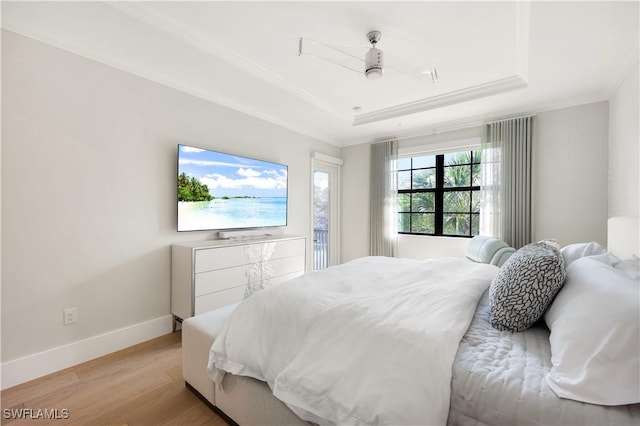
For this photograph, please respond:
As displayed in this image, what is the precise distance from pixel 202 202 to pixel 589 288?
2.89m

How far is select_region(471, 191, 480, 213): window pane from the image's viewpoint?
387cm

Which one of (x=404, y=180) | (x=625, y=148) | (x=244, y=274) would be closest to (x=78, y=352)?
(x=244, y=274)

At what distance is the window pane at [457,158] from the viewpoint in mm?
3982

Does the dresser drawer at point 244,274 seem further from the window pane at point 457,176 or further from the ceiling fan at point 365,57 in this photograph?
the window pane at point 457,176

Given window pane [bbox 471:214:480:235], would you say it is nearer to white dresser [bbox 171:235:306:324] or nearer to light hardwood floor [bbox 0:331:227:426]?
white dresser [bbox 171:235:306:324]

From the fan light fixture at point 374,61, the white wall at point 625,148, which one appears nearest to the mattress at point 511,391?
the fan light fixture at point 374,61

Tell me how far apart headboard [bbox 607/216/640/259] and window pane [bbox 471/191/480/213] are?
6.50ft

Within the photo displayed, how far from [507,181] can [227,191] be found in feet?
10.9

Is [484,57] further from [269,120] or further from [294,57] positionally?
[269,120]

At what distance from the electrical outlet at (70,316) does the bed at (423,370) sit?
1.28 m

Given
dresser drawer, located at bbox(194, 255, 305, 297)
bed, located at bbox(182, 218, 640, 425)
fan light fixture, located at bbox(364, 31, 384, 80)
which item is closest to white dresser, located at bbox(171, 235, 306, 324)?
dresser drawer, located at bbox(194, 255, 305, 297)

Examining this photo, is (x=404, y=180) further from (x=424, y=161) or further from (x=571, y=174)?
(x=571, y=174)

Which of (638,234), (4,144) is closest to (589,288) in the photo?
(638,234)

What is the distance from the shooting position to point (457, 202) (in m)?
4.04
